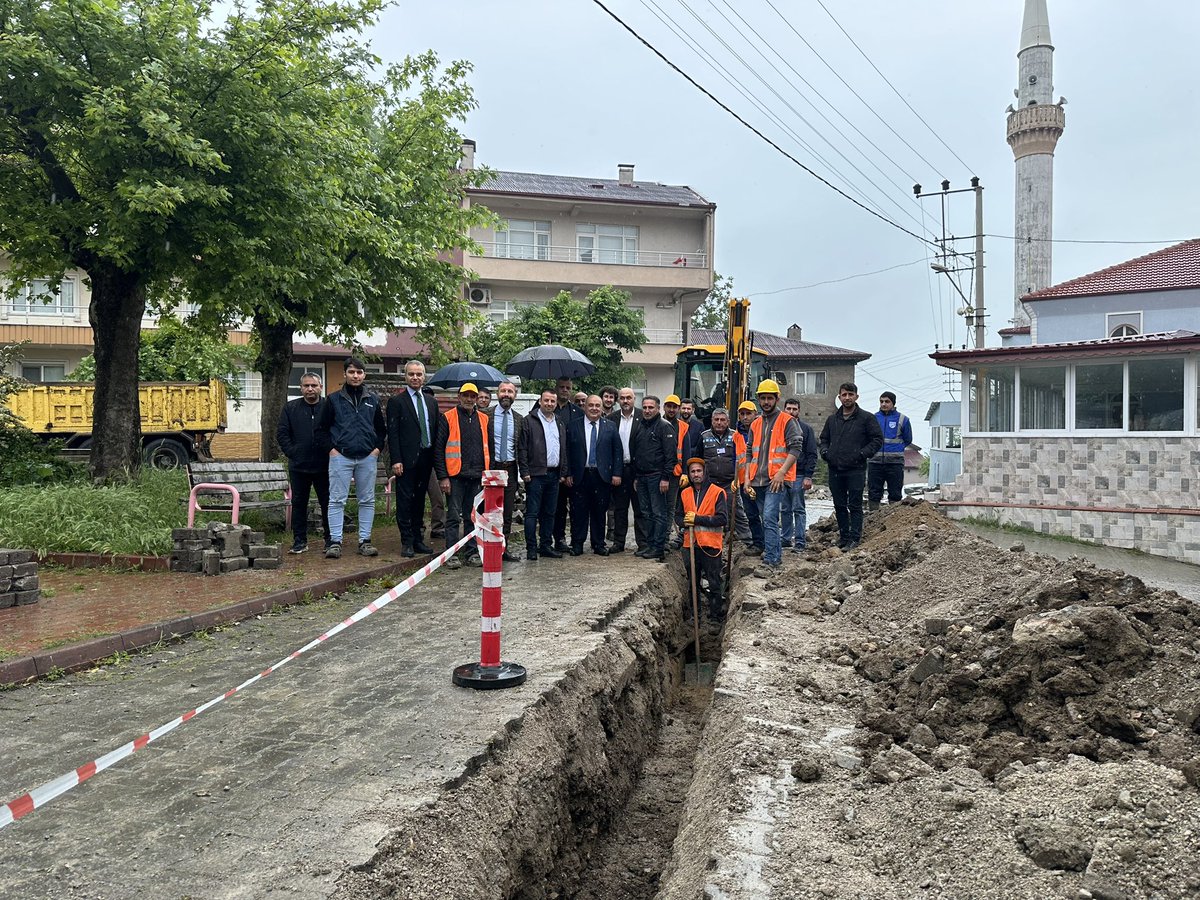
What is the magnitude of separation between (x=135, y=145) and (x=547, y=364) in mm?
5097

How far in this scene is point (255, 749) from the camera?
12.3 ft

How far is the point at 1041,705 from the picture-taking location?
3.85 m

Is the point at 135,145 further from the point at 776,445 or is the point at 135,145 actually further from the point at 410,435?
the point at 776,445

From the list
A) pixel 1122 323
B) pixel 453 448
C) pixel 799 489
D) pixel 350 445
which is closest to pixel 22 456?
pixel 350 445

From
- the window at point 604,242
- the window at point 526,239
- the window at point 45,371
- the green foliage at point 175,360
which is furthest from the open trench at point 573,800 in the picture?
the window at point 45,371

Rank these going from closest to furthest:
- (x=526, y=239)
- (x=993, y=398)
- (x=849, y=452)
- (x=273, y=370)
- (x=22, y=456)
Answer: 1. (x=849, y=452)
2. (x=22, y=456)
3. (x=993, y=398)
4. (x=273, y=370)
5. (x=526, y=239)

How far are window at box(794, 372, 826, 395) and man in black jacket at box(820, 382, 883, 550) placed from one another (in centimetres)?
3163

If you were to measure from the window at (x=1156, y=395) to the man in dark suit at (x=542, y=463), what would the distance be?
29.0ft

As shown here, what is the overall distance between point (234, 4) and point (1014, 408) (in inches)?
481

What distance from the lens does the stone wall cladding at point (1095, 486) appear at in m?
12.0

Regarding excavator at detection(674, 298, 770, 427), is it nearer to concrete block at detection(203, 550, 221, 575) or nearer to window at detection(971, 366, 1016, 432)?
window at detection(971, 366, 1016, 432)

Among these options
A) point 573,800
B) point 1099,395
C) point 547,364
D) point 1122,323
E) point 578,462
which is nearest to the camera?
point 573,800

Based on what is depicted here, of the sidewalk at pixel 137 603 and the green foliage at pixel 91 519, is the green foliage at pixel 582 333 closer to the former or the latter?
the green foliage at pixel 91 519

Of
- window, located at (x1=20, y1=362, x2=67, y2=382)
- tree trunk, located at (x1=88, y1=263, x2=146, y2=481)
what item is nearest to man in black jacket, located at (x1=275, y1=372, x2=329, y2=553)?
tree trunk, located at (x1=88, y1=263, x2=146, y2=481)
